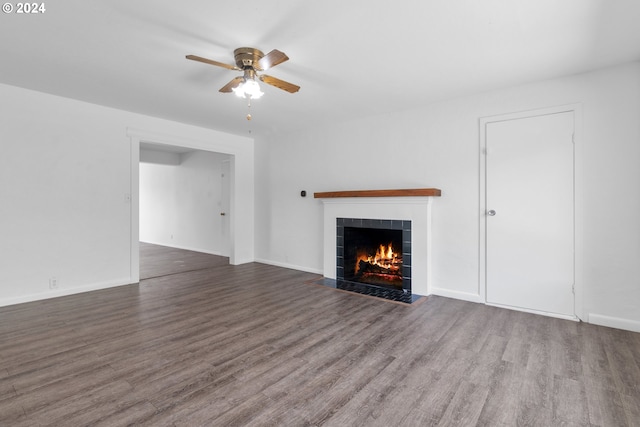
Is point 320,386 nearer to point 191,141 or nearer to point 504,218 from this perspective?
point 504,218

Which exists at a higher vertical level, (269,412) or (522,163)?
(522,163)

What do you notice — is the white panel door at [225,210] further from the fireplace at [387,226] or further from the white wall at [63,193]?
Answer: the fireplace at [387,226]

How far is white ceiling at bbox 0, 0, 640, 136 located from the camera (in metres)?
2.08

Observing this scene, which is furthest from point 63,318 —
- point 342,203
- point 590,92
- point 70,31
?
point 590,92

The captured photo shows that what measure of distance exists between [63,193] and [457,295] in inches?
205

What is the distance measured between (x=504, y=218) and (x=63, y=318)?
4924 mm

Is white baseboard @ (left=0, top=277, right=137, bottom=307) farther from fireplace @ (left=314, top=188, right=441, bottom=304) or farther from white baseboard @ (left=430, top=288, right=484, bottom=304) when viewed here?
white baseboard @ (left=430, top=288, right=484, bottom=304)

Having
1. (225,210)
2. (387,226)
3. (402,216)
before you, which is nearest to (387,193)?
(402,216)

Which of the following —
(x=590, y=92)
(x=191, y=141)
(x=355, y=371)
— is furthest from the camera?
(x=191, y=141)

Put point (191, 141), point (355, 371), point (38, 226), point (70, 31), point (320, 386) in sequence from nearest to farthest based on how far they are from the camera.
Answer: point (320, 386) → point (355, 371) → point (70, 31) → point (38, 226) → point (191, 141)

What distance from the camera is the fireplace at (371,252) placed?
430cm

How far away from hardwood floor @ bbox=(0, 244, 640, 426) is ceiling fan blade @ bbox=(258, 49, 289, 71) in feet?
7.56

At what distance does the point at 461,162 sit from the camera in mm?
3754

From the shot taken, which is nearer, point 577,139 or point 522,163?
point 577,139
